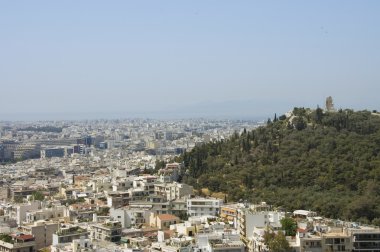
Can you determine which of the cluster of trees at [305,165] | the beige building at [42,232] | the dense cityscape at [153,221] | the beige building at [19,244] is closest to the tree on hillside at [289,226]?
the dense cityscape at [153,221]

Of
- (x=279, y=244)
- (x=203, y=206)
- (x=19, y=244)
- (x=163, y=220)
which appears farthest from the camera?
(x=203, y=206)

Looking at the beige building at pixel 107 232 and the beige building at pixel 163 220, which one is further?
the beige building at pixel 163 220

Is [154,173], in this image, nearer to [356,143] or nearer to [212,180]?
[212,180]

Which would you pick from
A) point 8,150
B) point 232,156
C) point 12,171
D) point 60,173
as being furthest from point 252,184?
point 8,150

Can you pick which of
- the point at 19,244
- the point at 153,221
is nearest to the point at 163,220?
the point at 153,221

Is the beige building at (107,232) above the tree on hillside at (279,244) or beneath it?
beneath

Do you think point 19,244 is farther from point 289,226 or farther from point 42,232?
point 289,226

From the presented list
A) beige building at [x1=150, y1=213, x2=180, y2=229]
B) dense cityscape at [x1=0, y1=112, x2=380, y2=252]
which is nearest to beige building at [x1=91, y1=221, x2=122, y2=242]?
dense cityscape at [x1=0, y1=112, x2=380, y2=252]

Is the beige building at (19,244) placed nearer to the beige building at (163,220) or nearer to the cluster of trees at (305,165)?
the beige building at (163,220)
